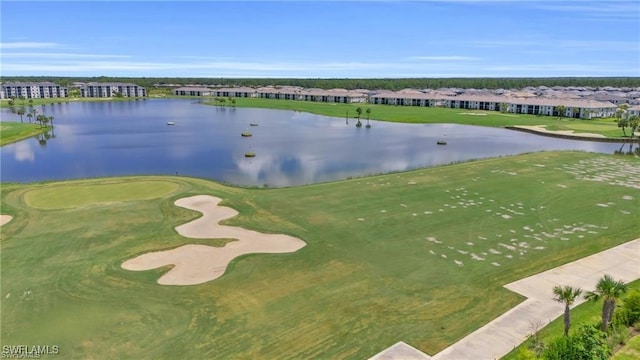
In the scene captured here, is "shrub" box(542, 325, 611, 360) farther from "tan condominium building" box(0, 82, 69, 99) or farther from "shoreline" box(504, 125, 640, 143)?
"tan condominium building" box(0, 82, 69, 99)

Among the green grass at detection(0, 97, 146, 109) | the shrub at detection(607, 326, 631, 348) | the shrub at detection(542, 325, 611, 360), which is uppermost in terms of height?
the green grass at detection(0, 97, 146, 109)

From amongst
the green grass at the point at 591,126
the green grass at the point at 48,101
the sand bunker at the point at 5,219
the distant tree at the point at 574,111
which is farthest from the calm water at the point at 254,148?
the green grass at the point at 48,101

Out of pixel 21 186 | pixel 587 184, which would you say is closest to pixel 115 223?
pixel 21 186

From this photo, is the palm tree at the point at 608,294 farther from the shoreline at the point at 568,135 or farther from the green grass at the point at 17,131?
the green grass at the point at 17,131

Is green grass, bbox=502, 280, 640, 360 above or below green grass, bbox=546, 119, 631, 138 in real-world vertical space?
below

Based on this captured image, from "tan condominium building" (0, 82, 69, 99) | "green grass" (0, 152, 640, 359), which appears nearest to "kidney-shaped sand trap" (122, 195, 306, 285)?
"green grass" (0, 152, 640, 359)

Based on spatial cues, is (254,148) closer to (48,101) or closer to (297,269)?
(297,269)
